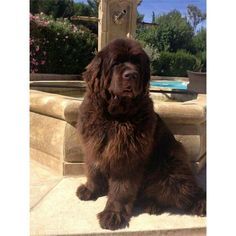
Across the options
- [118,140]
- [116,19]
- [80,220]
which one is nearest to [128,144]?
[118,140]

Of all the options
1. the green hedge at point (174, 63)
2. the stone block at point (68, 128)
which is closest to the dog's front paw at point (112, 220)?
the stone block at point (68, 128)

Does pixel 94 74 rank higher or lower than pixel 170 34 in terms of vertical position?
lower

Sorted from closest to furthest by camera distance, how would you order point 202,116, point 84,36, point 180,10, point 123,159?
1. point 123,159
2. point 202,116
3. point 84,36
4. point 180,10

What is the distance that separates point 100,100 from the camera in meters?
2.69

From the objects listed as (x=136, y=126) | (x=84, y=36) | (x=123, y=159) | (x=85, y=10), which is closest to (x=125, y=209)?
(x=123, y=159)

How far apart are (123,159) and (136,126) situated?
26 centimetres

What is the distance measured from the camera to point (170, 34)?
17.7 meters

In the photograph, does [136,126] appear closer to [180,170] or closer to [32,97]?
[180,170]

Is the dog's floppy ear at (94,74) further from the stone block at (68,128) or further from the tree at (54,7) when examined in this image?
the tree at (54,7)

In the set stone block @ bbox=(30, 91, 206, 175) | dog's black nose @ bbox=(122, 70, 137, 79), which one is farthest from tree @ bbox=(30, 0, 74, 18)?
dog's black nose @ bbox=(122, 70, 137, 79)

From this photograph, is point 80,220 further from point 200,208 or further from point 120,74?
point 120,74

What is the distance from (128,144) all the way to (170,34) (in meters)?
15.8

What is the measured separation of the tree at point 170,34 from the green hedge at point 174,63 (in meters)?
1.24

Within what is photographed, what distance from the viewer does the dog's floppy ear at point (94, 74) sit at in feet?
8.59
